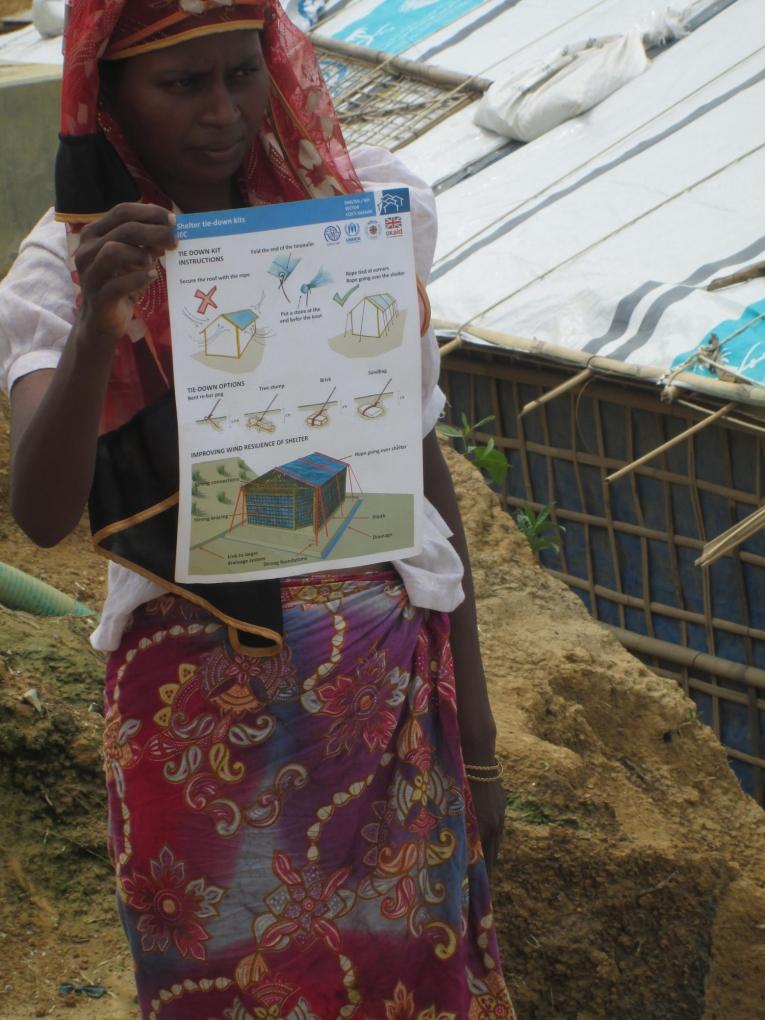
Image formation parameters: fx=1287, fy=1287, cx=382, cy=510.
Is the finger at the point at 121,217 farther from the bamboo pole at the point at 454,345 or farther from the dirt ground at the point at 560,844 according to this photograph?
the bamboo pole at the point at 454,345

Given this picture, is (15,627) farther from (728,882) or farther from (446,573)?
(728,882)

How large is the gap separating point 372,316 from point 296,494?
0.20 m

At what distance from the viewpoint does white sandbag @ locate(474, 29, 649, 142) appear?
21.2ft

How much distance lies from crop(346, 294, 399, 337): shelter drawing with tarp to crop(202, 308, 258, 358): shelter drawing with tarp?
103 millimetres

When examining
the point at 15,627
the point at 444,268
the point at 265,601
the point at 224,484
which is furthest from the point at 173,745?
the point at 444,268

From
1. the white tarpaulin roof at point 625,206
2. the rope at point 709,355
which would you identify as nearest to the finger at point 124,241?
the rope at point 709,355

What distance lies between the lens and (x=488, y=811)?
5.53 ft

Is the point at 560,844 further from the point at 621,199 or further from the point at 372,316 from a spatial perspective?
the point at 621,199

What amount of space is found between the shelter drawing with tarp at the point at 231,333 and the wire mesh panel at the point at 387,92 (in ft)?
20.1

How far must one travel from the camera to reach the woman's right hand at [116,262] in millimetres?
1147

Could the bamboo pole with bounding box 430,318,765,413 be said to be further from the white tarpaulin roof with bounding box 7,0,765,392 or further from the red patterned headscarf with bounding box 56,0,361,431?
the red patterned headscarf with bounding box 56,0,361,431

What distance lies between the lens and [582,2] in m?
7.62

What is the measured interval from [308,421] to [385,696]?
0.35m

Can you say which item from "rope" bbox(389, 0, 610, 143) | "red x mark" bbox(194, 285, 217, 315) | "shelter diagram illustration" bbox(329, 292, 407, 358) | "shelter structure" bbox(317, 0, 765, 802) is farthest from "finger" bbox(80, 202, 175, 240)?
"rope" bbox(389, 0, 610, 143)
